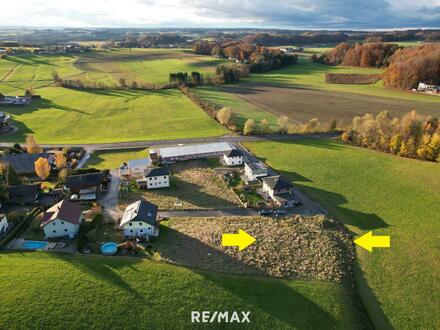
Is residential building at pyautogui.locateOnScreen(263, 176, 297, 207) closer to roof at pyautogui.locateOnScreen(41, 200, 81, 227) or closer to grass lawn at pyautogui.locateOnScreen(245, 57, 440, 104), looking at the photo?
roof at pyautogui.locateOnScreen(41, 200, 81, 227)

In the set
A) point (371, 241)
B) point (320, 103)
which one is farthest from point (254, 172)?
point (320, 103)

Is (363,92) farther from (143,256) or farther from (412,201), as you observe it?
(143,256)

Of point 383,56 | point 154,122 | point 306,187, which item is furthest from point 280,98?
point 383,56

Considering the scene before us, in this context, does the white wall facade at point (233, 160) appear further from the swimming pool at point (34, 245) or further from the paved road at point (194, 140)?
the swimming pool at point (34, 245)

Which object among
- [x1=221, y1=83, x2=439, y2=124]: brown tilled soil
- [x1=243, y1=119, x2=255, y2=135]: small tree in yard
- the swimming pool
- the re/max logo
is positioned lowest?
the re/max logo

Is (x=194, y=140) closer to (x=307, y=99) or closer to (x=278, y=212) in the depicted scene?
(x=278, y=212)

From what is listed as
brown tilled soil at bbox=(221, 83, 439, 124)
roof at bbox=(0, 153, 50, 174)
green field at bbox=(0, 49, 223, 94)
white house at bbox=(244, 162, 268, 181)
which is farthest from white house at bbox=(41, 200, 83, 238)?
green field at bbox=(0, 49, 223, 94)

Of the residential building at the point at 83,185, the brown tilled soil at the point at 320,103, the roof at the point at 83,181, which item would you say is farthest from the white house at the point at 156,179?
the brown tilled soil at the point at 320,103
